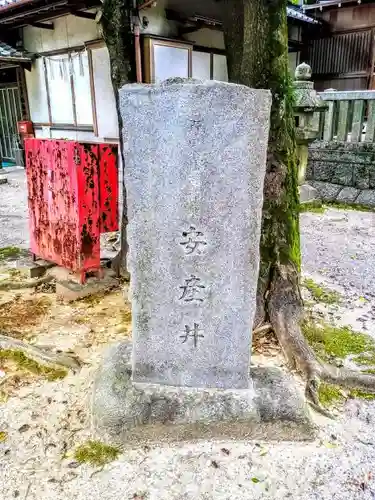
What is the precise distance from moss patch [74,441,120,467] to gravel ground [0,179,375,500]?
0.04 meters

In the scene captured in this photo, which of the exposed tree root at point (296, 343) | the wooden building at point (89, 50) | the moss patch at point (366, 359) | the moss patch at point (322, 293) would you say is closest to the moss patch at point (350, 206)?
the moss patch at point (322, 293)

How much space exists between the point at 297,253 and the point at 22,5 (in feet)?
28.8

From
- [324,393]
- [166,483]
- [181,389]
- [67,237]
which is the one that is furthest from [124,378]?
[67,237]

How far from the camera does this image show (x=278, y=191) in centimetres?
354

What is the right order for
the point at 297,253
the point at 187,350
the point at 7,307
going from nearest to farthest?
the point at 187,350 < the point at 297,253 < the point at 7,307

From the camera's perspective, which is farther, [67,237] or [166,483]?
[67,237]

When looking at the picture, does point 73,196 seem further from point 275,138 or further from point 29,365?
point 275,138

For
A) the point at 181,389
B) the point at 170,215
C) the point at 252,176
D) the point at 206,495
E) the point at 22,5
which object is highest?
the point at 22,5

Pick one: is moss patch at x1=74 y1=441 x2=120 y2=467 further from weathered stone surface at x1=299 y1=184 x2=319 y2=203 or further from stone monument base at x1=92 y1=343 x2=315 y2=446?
weathered stone surface at x1=299 y1=184 x2=319 y2=203

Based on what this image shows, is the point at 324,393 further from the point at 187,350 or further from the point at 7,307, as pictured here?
the point at 7,307

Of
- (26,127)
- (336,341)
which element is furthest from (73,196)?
(26,127)

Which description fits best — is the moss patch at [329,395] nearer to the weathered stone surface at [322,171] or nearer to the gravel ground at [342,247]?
the gravel ground at [342,247]

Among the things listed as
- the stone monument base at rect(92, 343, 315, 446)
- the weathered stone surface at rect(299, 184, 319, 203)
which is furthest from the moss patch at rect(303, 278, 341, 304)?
the weathered stone surface at rect(299, 184, 319, 203)

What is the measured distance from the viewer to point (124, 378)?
111 inches
